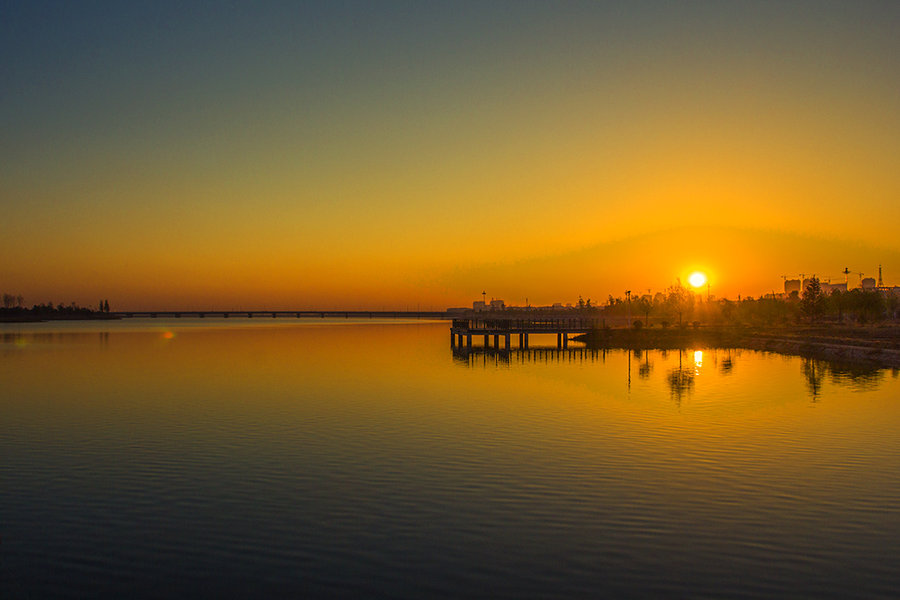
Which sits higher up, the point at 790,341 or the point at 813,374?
the point at 790,341

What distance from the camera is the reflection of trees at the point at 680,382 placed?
41938 millimetres

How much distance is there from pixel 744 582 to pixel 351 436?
17.7 meters

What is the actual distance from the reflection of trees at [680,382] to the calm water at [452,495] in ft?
3.63

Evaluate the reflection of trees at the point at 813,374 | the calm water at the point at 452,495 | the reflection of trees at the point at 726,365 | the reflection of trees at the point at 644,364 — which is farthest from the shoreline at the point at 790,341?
the calm water at the point at 452,495

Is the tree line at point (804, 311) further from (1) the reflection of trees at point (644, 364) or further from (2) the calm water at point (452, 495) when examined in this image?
(2) the calm water at point (452, 495)

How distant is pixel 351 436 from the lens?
27891 millimetres

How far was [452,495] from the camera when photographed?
18969 mm

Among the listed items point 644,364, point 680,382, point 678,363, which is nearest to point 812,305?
point 678,363

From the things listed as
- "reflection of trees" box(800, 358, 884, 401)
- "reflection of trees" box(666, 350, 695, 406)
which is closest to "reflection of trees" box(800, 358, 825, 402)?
"reflection of trees" box(800, 358, 884, 401)

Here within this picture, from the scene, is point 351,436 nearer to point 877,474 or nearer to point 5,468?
point 5,468

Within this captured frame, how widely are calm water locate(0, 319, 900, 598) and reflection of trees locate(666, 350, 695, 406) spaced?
3.63ft

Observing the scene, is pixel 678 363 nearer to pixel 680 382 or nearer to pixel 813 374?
pixel 813 374

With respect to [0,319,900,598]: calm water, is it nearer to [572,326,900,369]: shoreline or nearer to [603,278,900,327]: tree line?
[572,326,900,369]: shoreline

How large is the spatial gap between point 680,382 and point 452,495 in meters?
33.9
